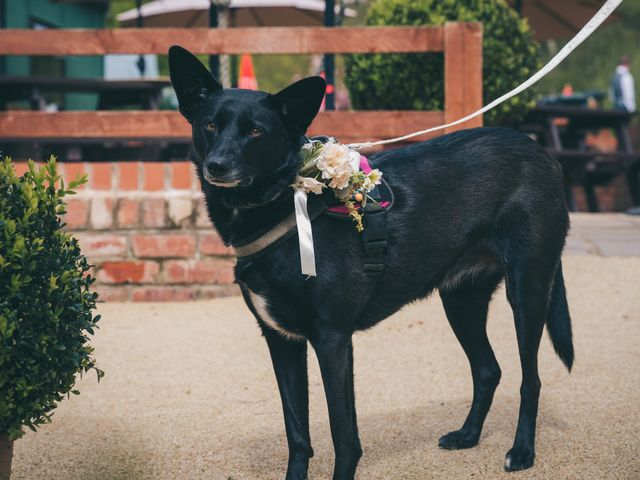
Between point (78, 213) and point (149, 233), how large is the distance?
0.53 m

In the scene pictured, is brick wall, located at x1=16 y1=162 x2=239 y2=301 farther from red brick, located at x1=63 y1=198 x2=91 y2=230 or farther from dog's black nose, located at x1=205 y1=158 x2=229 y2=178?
dog's black nose, located at x1=205 y1=158 x2=229 y2=178

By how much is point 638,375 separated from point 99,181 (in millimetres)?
3912

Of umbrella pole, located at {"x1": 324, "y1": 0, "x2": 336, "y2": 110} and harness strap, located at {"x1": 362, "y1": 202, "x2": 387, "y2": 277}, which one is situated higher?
umbrella pole, located at {"x1": 324, "y1": 0, "x2": 336, "y2": 110}

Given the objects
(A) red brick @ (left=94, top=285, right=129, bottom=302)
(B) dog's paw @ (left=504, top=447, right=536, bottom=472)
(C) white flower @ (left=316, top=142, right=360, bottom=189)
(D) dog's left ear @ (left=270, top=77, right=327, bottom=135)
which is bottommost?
(A) red brick @ (left=94, top=285, right=129, bottom=302)

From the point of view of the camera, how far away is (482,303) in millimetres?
3645

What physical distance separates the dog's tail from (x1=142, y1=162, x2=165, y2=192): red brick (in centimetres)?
350

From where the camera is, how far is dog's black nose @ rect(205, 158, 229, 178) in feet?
8.62

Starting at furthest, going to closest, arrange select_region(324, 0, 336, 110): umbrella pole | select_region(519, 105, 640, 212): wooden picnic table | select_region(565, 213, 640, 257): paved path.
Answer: select_region(519, 105, 640, 212): wooden picnic table < select_region(324, 0, 336, 110): umbrella pole < select_region(565, 213, 640, 257): paved path

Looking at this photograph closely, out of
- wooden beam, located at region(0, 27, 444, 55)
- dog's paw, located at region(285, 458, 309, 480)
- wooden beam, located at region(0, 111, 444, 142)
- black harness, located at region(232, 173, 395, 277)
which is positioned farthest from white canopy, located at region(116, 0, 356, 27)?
dog's paw, located at region(285, 458, 309, 480)

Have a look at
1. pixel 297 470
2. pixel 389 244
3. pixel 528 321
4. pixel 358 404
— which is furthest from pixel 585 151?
pixel 297 470

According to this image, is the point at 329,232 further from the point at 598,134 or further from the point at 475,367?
the point at 598,134

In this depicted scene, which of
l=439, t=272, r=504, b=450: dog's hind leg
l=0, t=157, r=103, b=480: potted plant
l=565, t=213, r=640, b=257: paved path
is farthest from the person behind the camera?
l=565, t=213, r=640, b=257: paved path

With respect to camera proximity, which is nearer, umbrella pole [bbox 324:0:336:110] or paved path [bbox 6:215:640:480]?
paved path [bbox 6:215:640:480]

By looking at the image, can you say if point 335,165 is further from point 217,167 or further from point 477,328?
point 477,328
